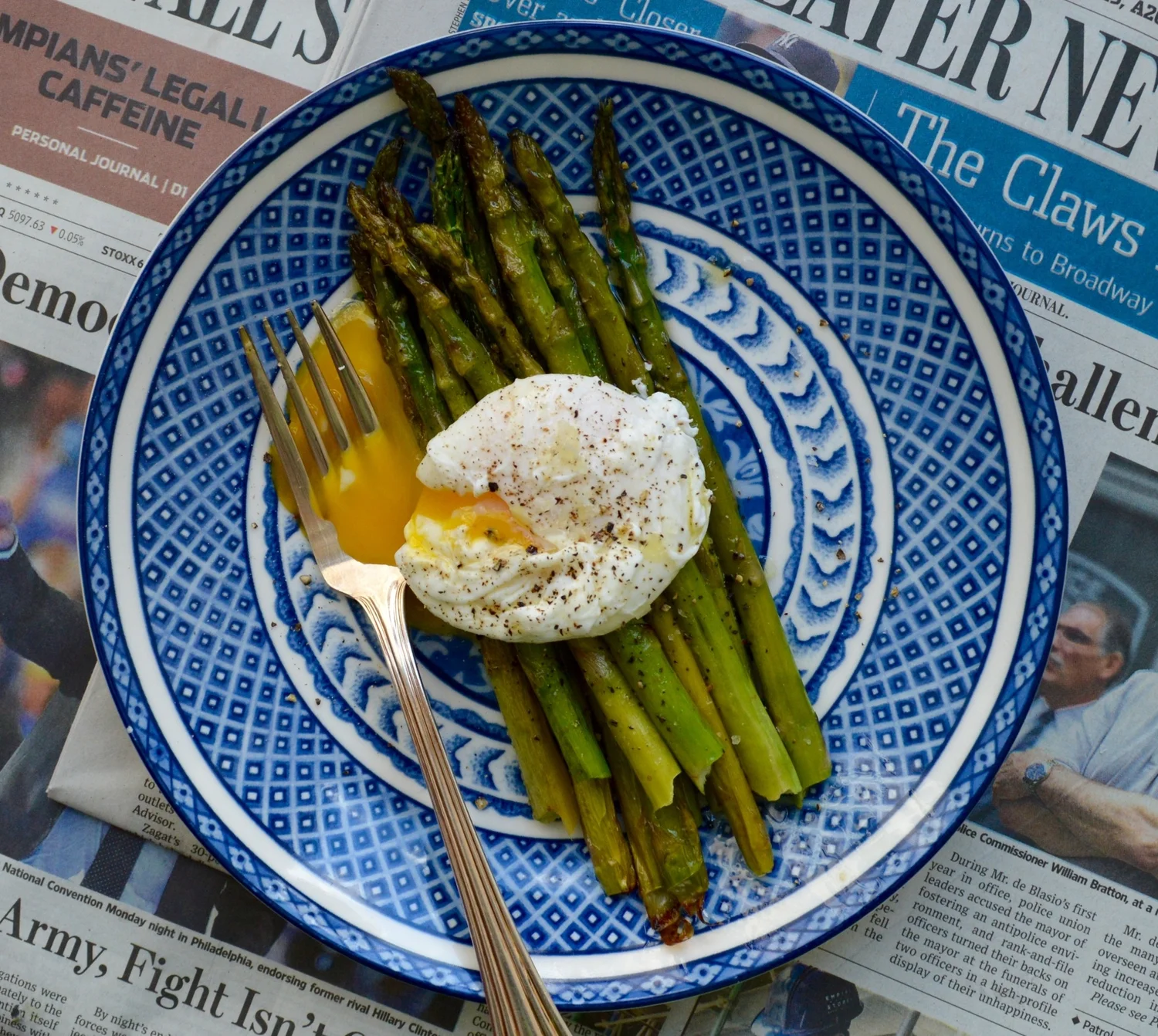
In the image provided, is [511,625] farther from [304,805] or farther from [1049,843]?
[1049,843]

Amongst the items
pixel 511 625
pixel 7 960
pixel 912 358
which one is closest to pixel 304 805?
pixel 511 625

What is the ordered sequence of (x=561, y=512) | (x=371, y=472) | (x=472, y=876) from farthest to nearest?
(x=371, y=472), (x=472, y=876), (x=561, y=512)

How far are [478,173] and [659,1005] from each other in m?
2.18

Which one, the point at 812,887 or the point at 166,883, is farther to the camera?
the point at 166,883

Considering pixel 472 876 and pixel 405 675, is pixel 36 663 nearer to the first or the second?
pixel 405 675

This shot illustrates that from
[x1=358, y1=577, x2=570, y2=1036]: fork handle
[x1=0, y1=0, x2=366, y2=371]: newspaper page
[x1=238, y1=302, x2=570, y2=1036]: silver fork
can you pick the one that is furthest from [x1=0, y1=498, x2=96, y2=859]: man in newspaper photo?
[x1=358, y1=577, x2=570, y2=1036]: fork handle

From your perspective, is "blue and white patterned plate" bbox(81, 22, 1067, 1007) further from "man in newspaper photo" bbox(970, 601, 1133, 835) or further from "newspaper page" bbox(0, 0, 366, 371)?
"newspaper page" bbox(0, 0, 366, 371)

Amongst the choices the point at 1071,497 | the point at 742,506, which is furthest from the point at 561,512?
the point at 1071,497

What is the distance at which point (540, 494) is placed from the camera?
1.97 metres

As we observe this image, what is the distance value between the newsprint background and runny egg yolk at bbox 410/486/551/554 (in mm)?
1165

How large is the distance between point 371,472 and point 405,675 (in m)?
0.51

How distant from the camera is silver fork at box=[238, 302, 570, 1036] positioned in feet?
6.77

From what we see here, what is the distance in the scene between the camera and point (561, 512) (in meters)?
1.98

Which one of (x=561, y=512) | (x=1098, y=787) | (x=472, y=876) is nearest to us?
(x=561, y=512)
